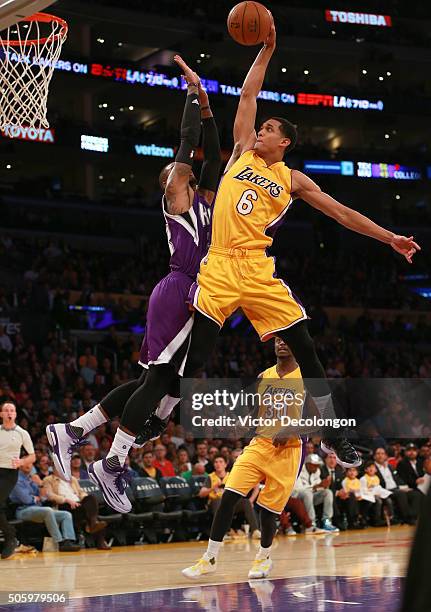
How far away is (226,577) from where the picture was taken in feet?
28.7

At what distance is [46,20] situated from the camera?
8.01 m

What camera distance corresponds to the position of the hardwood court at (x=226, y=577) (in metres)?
7.00

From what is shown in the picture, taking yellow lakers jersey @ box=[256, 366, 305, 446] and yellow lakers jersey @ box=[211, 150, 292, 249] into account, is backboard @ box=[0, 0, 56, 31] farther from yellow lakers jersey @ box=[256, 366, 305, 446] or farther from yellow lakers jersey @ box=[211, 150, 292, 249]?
yellow lakers jersey @ box=[256, 366, 305, 446]

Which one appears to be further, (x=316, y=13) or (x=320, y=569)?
(x=316, y=13)

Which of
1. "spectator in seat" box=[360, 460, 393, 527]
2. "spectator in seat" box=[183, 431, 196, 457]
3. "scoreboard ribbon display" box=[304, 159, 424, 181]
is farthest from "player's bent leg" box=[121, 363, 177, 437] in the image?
"scoreboard ribbon display" box=[304, 159, 424, 181]

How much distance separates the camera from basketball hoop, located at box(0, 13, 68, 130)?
7.51 metres

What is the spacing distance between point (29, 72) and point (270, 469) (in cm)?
415

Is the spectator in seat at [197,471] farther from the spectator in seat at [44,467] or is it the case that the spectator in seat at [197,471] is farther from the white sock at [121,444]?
the white sock at [121,444]

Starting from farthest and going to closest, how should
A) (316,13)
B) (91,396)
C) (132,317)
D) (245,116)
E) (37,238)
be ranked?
1. (316,13)
2. (37,238)
3. (132,317)
4. (91,396)
5. (245,116)

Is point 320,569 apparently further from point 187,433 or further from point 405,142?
point 405,142

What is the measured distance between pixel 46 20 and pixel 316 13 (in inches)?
1108

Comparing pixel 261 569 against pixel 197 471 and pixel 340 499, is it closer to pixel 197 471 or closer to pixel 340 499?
pixel 197 471

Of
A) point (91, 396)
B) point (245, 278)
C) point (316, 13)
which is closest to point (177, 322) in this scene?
point (245, 278)

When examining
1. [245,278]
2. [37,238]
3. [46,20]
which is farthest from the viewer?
[37,238]
